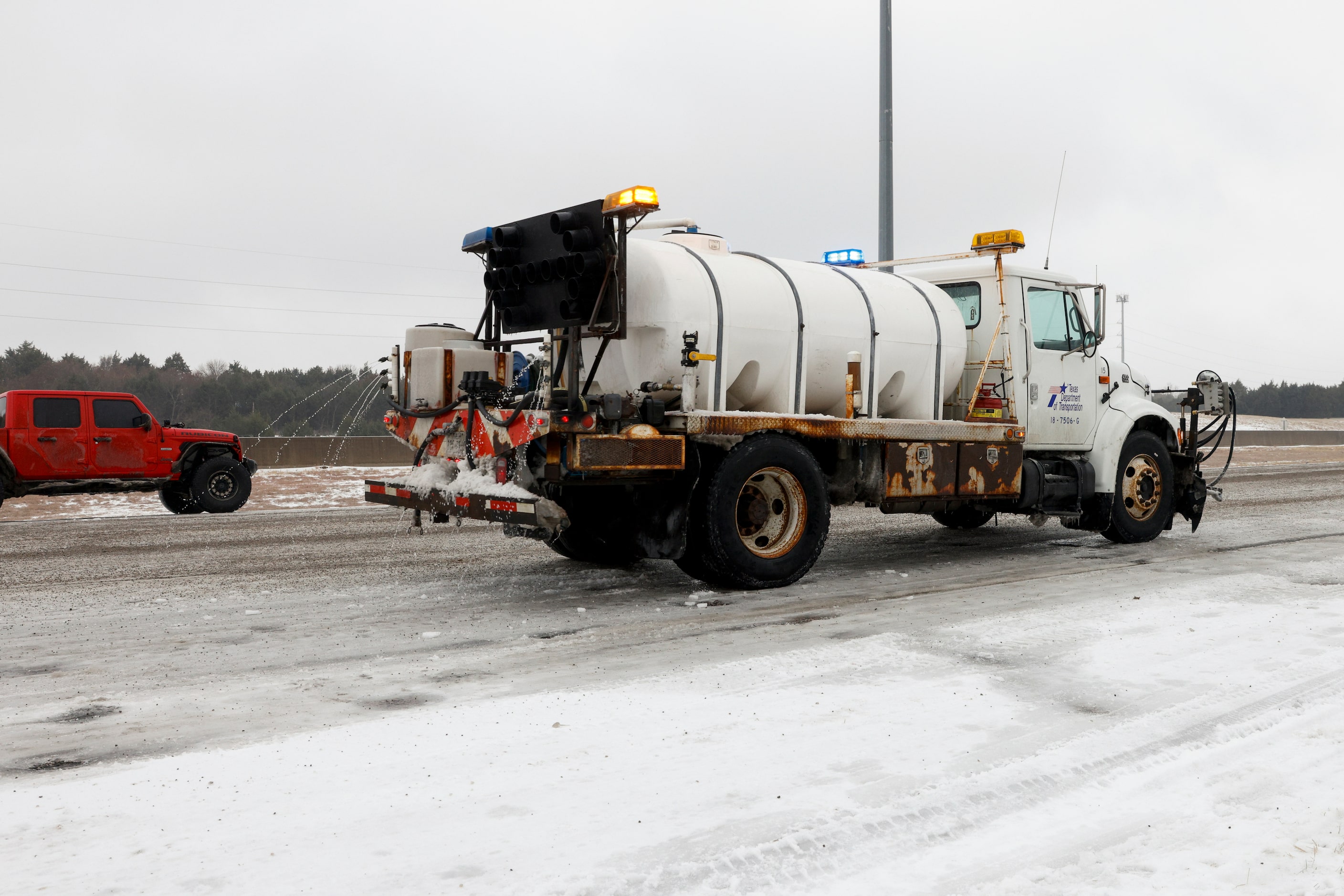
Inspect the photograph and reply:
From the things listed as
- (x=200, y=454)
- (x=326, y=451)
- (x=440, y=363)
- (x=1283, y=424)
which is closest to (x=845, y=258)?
(x=440, y=363)

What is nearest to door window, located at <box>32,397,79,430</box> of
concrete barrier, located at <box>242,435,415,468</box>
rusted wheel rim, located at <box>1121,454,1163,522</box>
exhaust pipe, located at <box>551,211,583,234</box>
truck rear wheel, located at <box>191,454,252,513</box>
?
truck rear wheel, located at <box>191,454,252,513</box>

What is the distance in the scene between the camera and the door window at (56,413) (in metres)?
14.2

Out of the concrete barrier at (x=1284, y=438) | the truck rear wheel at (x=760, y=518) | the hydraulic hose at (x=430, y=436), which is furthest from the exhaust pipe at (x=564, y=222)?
the concrete barrier at (x=1284, y=438)

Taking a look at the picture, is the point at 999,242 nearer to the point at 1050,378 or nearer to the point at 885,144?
the point at 1050,378

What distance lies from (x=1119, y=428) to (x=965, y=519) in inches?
86.4

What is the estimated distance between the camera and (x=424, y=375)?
25.9 feet

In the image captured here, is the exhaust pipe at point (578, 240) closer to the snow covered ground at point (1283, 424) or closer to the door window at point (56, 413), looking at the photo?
the door window at point (56, 413)

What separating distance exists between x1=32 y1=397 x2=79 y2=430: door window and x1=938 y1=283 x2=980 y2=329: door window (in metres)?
11.6

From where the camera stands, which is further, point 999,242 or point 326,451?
point 326,451

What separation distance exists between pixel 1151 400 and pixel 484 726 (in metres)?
9.33

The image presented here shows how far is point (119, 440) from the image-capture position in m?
14.8

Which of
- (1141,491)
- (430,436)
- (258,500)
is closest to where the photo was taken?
(430,436)

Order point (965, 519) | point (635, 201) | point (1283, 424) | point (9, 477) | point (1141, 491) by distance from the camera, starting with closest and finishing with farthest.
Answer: point (635, 201)
point (1141, 491)
point (965, 519)
point (9, 477)
point (1283, 424)

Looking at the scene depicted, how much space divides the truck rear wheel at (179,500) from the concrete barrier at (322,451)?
297 inches
